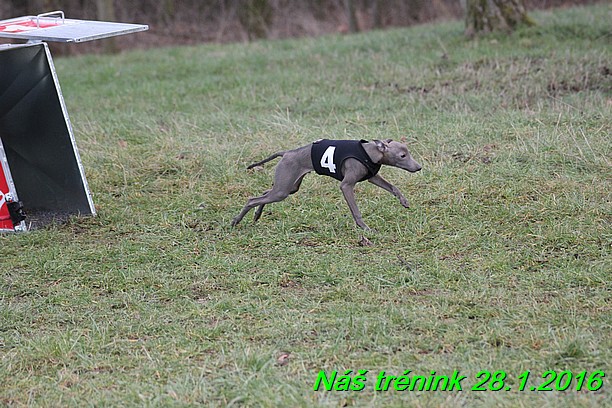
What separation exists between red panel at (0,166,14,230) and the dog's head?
9.64 feet

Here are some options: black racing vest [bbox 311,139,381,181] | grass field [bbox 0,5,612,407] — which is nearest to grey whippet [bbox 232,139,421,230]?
black racing vest [bbox 311,139,381,181]

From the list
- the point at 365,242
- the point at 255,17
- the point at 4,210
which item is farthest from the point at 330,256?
the point at 255,17

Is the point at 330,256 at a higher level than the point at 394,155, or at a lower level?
lower

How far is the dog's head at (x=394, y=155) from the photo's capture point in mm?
5500

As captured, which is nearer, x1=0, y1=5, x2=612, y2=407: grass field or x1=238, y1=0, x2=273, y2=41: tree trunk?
x1=0, y1=5, x2=612, y2=407: grass field

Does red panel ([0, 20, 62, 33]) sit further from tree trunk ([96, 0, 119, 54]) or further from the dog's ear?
tree trunk ([96, 0, 119, 54])

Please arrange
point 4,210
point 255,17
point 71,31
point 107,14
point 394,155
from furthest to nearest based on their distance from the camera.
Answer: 1. point 255,17
2. point 107,14
3. point 4,210
4. point 71,31
5. point 394,155

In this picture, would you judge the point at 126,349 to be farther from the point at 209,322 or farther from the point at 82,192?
the point at 82,192

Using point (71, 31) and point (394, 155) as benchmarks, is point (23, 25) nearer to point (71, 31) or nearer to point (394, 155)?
point (71, 31)

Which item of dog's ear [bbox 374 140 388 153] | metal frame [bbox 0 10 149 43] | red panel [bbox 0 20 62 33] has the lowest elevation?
dog's ear [bbox 374 140 388 153]

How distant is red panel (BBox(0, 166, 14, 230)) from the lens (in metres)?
6.36

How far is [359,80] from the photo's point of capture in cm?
1067

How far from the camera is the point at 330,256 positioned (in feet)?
17.8

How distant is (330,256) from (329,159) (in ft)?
2.19
